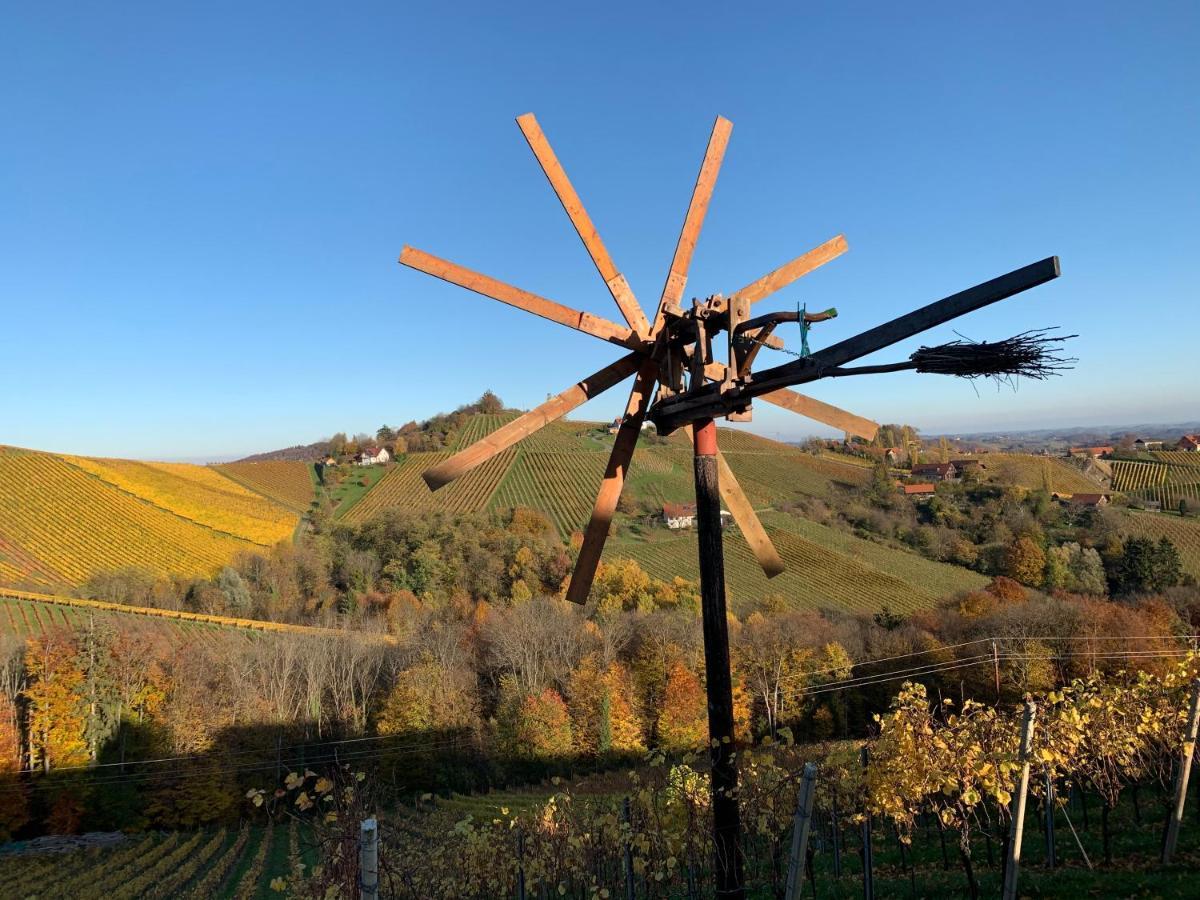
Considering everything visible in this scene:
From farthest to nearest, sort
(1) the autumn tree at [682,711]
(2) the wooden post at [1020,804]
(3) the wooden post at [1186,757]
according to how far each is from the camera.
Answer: (1) the autumn tree at [682,711], (3) the wooden post at [1186,757], (2) the wooden post at [1020,804]

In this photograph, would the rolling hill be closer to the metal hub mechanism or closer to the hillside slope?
the hillside slope

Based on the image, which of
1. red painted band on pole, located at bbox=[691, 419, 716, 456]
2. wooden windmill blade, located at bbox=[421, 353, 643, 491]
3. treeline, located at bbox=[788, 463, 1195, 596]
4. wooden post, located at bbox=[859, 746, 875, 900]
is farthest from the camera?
treeline, located at bbox=[788, 463, 1195, 596]

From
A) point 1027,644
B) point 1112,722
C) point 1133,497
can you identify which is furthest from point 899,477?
point 1112,722

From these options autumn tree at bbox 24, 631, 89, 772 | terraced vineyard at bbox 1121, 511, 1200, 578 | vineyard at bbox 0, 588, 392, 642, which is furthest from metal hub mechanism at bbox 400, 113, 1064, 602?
terraced vineyard at bbox 1121, 511, 1200, 578

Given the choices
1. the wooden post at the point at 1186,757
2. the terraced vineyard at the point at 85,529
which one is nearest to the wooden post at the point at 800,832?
the wooden post at the point at 1186,757

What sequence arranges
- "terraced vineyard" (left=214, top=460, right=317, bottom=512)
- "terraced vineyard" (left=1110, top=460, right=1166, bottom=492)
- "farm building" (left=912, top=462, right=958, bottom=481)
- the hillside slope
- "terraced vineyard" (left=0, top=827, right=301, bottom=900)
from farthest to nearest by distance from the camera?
1. "farm building" (left=912, top=462, right=958, bottom=481)
2. "terraced vineyard" (left=1110, top=460, right=1166, bottom=492)
3. "terraced vineyard" (left=214, top=460, right=317, bottom=512)
4. the hillside slope
5. "terraced vineyard" (left=0, top=827, right=301, bottom=900)

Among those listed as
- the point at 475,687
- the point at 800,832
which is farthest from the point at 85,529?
the point at 800,832

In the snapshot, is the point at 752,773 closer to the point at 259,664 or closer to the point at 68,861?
the point at 68,861

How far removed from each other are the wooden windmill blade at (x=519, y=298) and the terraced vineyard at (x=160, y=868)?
71.0 ft

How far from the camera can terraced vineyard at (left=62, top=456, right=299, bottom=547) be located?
207 ft

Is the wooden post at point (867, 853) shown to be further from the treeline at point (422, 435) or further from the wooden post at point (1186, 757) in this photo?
the treeline at point (422, 435)

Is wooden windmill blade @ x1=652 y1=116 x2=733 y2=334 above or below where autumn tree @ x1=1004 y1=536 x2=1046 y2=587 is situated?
above

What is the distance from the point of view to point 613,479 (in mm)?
4559

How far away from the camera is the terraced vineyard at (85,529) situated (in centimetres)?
4850
